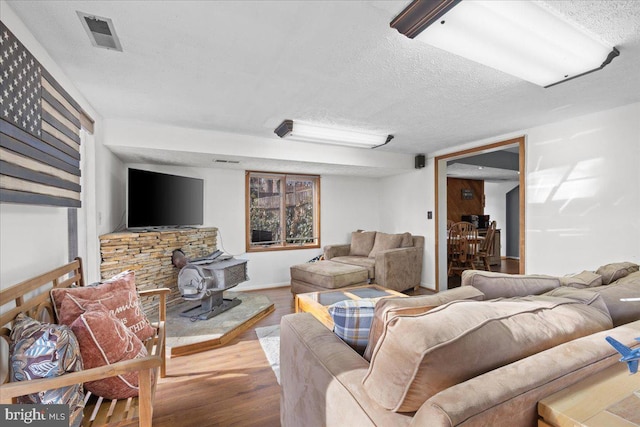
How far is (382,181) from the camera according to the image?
579 cm

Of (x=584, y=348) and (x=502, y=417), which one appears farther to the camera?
(x=584, y=348)

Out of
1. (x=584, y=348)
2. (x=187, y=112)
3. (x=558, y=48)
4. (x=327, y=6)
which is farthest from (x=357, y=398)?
(x=187, y=112)

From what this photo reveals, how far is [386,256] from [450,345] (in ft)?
11.0

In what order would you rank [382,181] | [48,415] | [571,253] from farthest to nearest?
[382,181]
[571,253]
[48,415]

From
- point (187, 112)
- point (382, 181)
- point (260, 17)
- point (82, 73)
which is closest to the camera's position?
point (260, 17)

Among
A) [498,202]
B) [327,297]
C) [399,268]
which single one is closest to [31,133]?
[327,297]

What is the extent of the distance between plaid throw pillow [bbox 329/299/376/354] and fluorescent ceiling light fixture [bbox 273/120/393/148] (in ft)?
7.14

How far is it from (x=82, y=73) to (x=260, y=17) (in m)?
1.41

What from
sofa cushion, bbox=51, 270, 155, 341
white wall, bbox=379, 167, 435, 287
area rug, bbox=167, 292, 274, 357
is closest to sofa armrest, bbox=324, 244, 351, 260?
white wall, bbox=379, 167, 435, 287

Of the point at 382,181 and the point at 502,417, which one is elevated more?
the point at 382,181

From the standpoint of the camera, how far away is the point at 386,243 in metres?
4.67

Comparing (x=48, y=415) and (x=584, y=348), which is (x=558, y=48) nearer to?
(x=584, y=348)

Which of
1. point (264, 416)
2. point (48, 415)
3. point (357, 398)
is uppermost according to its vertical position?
point (357, 398)

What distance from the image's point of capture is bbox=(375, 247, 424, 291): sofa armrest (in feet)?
13.3
